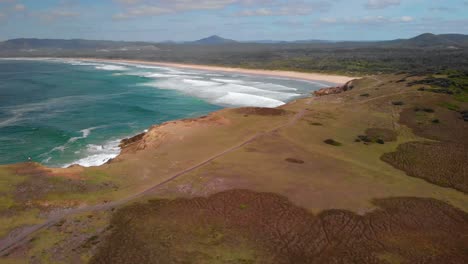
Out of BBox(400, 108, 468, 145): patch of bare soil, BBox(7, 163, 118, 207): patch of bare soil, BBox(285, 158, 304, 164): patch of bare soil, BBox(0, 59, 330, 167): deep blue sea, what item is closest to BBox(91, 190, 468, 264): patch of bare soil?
BBox(7, 163, 118, 207): patch of bare soil

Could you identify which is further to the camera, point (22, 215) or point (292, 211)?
point (292, 211)

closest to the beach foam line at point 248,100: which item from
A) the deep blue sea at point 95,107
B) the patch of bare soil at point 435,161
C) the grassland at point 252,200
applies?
the deep blue sea at point 95,107

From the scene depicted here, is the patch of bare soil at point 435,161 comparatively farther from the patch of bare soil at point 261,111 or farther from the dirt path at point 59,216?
the patch of bare soil at point 261,111

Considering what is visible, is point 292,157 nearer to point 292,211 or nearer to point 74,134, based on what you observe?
point 292,211

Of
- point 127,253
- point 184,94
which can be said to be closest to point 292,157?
point 127,253

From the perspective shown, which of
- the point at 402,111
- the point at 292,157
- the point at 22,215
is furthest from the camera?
the point at 402,111

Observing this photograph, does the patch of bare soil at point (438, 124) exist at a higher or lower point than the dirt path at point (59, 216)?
higher
